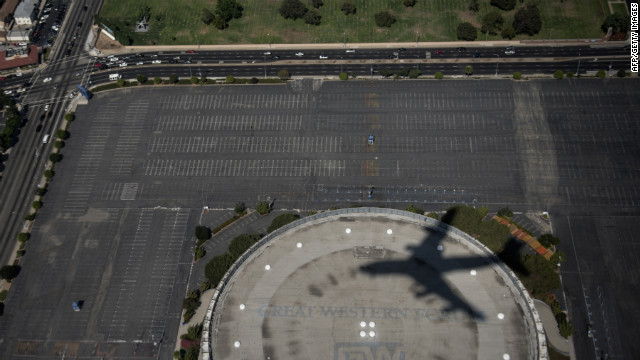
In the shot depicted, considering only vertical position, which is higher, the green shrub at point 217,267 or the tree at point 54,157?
the tree at point 54,157

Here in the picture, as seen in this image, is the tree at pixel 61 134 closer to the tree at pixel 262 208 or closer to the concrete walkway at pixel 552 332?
the tree at pixel 262 208

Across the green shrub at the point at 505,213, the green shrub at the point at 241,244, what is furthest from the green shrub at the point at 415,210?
the green shrub at the point at 241,244

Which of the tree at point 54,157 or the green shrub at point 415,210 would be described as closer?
the green shrub at point 415,210

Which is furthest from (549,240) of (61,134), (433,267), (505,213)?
(61,134)

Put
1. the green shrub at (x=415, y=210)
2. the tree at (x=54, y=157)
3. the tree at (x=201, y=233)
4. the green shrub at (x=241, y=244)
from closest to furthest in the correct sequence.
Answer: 1. the green shrub at (x=241, y=244)
2. the green shrub at (x=415, y=210)
3. the tree at (x=201, y=233)
4. the tree at (x=54, y=157)

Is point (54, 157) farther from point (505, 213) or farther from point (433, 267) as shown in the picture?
→ point (505, 213)
